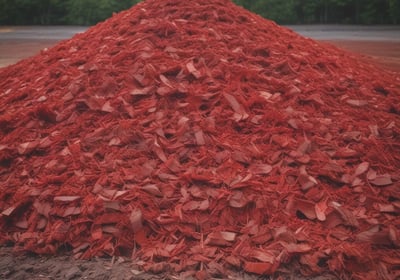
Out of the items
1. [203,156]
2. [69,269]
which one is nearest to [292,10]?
[203,156]

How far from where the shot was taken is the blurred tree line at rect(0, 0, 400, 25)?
51.5 ft

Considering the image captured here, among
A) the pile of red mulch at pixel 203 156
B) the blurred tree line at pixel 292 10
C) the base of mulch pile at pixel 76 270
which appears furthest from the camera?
the blurred tree line at pixel 292 10

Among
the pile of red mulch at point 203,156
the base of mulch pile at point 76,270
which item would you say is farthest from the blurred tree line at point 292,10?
the base of mulch pile at point 76,270

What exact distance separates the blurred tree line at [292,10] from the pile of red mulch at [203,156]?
13.4 m

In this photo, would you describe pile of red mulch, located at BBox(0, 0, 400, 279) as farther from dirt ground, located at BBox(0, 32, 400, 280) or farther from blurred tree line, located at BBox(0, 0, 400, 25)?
blurred tree line, located at BBox(0, 0, 400, 25)

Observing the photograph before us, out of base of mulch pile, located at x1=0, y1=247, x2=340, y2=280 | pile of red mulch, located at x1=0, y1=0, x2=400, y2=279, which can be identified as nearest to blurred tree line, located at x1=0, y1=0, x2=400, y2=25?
pile of red mulch, located at x1=0, y1=0, x2=400, y2=279

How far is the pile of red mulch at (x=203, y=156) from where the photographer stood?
2051 mm

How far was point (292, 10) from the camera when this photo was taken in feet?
53.3

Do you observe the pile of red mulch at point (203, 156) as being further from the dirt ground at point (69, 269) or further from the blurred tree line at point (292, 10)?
the blurred tree line at point (292, 10)

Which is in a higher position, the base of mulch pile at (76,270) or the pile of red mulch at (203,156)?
the pile of red mulch at (203,156)

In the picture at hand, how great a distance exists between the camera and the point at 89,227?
218 centimetres

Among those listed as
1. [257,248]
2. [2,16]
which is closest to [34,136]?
[257,248]

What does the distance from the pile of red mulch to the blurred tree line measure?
1344 cm

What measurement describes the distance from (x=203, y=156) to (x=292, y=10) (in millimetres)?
15450
